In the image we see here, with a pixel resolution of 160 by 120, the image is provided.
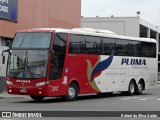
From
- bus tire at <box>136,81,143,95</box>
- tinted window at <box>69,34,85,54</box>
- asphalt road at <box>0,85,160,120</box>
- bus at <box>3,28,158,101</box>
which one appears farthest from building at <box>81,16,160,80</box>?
asphalt road at <box>0,85,160,120</box>

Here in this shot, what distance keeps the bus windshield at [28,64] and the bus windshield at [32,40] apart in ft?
1.08

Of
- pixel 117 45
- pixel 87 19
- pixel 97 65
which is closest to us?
pixel 97 65

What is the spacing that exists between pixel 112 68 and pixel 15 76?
23.6 feet

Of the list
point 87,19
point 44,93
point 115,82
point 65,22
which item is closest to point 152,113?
point 44,93

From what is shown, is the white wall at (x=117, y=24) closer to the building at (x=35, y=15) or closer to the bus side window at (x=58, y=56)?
the building at (x=35, y=15)

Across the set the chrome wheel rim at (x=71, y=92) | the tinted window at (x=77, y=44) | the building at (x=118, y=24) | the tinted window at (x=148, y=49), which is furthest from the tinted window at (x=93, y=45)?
the building at (x=118, y=24)

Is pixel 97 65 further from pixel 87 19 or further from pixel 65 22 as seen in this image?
pixel 87 19

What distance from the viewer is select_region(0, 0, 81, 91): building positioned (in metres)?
32.1

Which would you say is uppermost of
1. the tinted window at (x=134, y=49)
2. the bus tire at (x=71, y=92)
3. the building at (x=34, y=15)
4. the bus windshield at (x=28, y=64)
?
the building at (x=34, y=15)

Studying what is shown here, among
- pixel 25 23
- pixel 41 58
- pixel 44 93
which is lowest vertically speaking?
pixel 44 93

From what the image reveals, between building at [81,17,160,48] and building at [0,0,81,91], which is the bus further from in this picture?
building at [81,17,160,48]

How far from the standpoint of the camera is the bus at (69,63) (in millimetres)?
22688

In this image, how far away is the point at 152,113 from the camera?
10570mm

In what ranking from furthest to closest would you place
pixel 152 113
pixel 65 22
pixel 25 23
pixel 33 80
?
pixel 65 22, pixel 25 23, pixel 33 80, pixel 152 113
